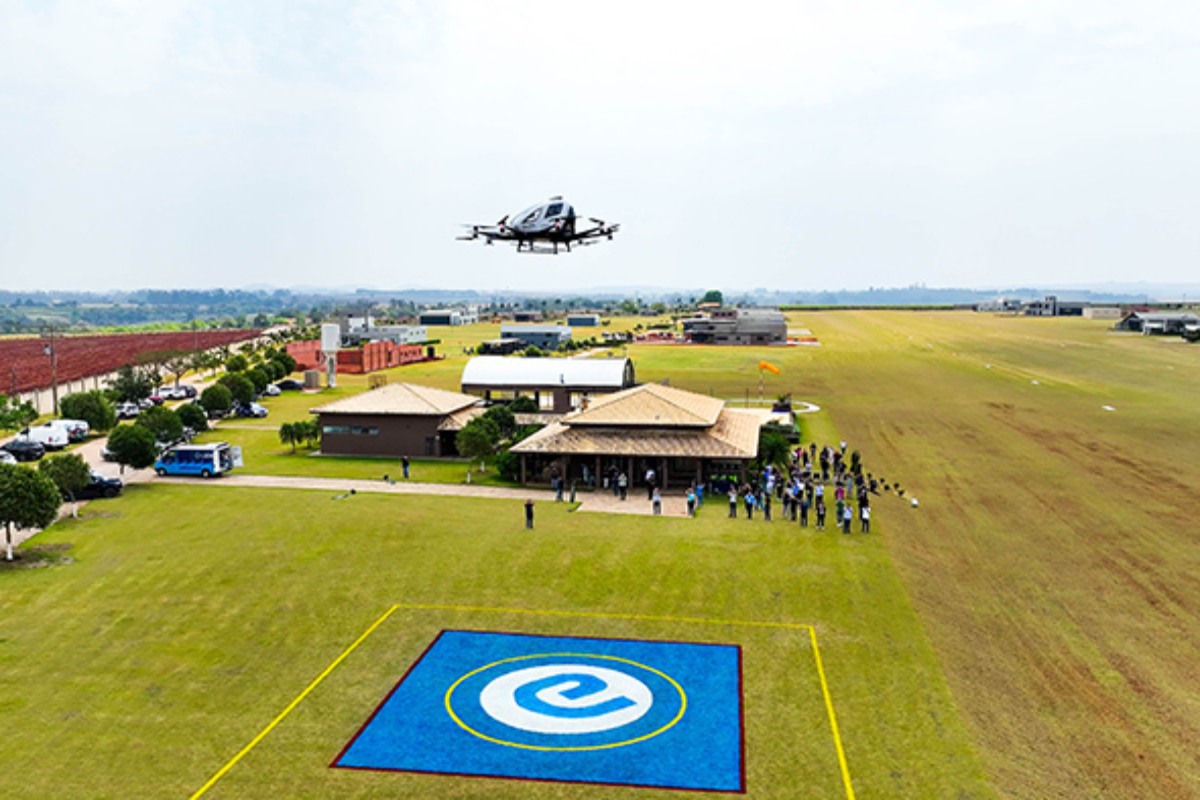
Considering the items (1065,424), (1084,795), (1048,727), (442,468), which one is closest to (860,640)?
(1048,727)

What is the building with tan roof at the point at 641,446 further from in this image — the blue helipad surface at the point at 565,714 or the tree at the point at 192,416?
the tree at the point at 192,416

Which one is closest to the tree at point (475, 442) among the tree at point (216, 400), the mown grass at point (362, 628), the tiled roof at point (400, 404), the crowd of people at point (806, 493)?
the tiled roof at point (400, 404)

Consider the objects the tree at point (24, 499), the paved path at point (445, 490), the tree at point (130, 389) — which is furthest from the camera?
the tree at point (130, 389)

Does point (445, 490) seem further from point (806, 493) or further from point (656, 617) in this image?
point (656, 617)

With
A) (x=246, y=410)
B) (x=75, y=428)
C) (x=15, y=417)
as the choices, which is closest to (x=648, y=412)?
(x=75, y=428)

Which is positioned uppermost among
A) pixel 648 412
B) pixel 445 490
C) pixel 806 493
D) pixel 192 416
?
pixel 648 412

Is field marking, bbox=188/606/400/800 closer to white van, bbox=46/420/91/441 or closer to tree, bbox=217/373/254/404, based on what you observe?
white van, bbox=46/420/91/441

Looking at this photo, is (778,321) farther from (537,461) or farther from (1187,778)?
(1187,778)
